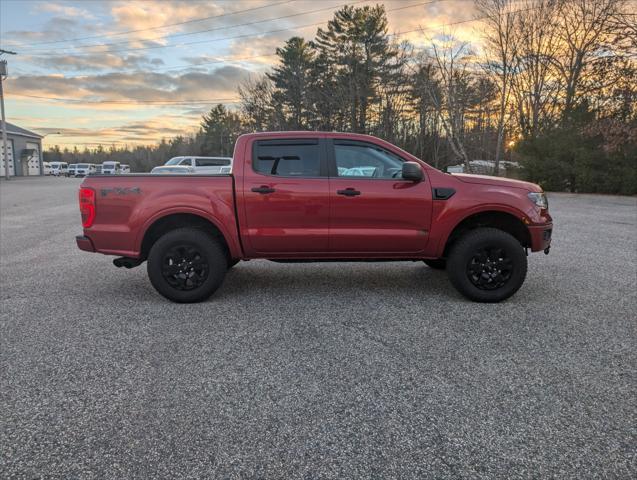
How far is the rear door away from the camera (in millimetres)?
4957

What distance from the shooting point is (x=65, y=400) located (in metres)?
2.99

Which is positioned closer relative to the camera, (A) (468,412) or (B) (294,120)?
(A) (468,412)

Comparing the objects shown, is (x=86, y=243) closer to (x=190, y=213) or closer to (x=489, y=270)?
(x=190, y=213)

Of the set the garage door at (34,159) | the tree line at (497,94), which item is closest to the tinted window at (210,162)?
the tree line at (497,94)

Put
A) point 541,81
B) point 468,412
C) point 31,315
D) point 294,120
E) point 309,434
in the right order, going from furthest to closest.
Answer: point 294,120 → point 541,81 → point 31,315 → point 468,412 → point 309,434

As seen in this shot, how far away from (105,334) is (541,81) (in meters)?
32.3

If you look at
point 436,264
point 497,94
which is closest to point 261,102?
point 497,94

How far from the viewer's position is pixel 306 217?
500cm

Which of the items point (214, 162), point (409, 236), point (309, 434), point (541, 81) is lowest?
point (309, 434)

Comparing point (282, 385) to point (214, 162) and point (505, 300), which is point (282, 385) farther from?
point (214, 162)

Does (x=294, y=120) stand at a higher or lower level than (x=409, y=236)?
higher

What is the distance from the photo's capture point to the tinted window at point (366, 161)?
16.8 ft

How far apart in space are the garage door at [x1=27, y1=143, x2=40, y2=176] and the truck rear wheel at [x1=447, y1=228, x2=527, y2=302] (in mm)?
67847

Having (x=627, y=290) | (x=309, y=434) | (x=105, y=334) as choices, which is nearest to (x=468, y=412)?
(x=309, y=434)
